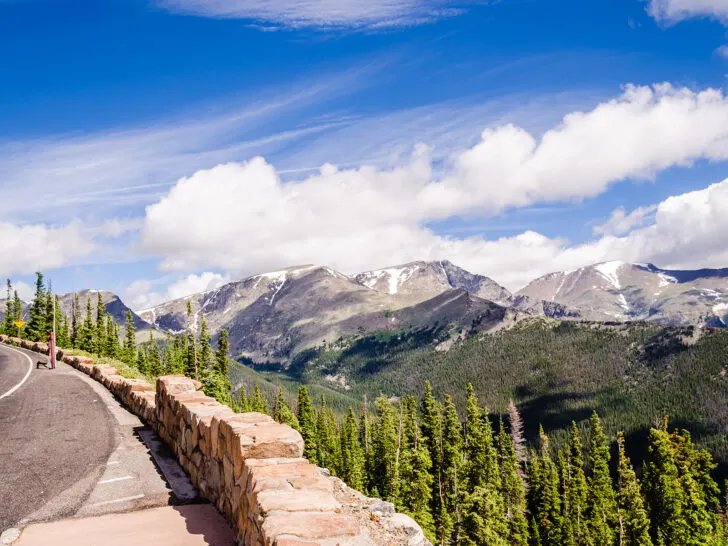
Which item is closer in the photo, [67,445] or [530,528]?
Answer: [67,445]

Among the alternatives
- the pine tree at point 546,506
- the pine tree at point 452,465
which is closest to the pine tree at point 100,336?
the pine tree at point 452,465

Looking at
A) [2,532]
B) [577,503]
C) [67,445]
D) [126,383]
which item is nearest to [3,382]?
[126,383]

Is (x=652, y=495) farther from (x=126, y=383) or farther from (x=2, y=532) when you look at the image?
(x=2, y=532)

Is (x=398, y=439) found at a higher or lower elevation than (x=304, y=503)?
lower

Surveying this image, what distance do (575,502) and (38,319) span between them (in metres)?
113

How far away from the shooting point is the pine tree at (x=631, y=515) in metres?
58.9

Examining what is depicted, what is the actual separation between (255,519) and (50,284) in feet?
398

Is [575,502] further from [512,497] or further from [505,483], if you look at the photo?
[505,483]

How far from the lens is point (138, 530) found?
810 cm

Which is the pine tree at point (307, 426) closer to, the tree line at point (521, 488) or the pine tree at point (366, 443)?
the tree line at point (521, 488)

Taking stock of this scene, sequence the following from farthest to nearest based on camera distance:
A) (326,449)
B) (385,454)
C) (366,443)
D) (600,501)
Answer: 1. (366,443)
2. (326,449)
3. (385,454)
4. (600,501)

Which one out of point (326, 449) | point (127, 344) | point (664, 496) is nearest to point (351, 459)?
point (326, 449)

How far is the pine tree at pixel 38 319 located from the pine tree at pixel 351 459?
6594 centimetres

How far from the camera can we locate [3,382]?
2377 cm
